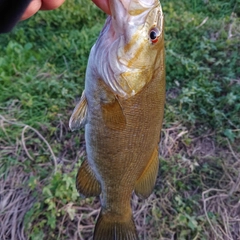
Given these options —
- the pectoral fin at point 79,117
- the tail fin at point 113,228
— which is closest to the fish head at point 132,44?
the pectoral fin at point 79,117

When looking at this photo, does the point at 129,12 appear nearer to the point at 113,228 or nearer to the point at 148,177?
the point at 148,177

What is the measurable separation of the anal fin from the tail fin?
0.49 ft

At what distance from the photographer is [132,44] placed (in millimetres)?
1404

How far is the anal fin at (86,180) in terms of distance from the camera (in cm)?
176

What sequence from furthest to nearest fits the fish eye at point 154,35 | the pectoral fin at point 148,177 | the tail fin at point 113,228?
the tail fin at point 113,228 → the pectoral fin at point 148,177 → the fish eye at point 154,35

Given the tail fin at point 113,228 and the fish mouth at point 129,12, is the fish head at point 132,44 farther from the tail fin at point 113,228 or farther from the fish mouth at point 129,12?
the tail fin at point 113,228

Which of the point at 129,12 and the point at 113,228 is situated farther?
the point at 113,228

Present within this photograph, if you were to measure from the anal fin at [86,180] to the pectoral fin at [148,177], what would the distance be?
201mm

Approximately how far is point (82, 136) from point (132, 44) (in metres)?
1.83

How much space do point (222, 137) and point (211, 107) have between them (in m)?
0.32

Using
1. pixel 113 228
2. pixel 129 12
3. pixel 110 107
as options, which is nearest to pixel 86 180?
pixel 113 228

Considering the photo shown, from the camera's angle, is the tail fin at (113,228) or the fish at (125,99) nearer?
the fish at (125,99)

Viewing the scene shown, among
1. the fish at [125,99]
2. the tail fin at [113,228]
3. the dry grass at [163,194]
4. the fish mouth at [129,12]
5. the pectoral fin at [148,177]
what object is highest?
the fish mouth at [129,12]

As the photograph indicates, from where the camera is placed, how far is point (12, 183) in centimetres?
281
